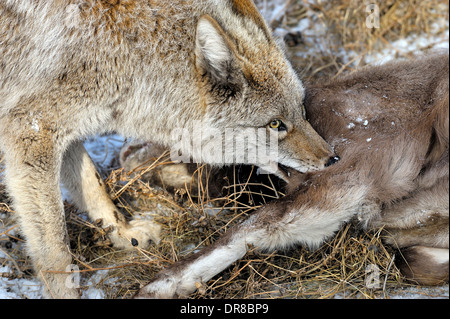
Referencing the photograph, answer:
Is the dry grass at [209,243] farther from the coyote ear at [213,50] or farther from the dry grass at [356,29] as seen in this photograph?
the dry grass at [356,29]

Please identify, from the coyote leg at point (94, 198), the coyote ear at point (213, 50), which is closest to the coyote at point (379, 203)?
the coyote leg at point (94, 198)

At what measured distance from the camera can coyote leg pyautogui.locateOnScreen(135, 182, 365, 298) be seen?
11.0ft

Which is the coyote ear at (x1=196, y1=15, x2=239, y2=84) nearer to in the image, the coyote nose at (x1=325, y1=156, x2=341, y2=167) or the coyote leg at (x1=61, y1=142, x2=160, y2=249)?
the coyote nose at (x1=325, y1=156, x2=341, y2=167)

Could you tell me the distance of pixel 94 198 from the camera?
13.5ft

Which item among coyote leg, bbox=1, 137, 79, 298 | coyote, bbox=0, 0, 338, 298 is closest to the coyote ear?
coyote, bbox=0, 0, 338, 298

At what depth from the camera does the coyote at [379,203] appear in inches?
132

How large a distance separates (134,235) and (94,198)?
18.7 inches

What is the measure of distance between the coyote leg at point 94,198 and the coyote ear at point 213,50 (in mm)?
1412

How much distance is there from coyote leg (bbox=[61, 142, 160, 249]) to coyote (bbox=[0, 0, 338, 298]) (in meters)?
0.49

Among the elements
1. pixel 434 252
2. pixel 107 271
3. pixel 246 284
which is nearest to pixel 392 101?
pixel 434 252

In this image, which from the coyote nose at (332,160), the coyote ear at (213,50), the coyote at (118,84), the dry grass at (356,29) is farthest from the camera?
the dry grass at (356,29)

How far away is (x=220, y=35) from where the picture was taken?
10.7ft

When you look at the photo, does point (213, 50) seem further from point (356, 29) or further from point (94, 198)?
point (356, 29)
